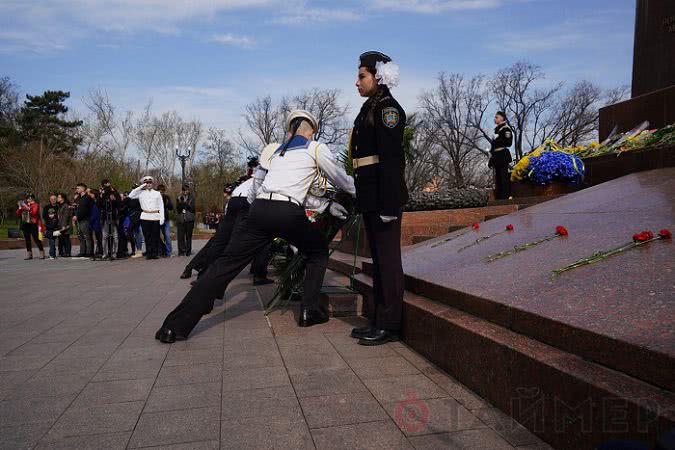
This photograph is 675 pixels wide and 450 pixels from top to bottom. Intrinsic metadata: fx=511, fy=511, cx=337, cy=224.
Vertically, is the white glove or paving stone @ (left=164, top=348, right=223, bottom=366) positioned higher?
the white glove

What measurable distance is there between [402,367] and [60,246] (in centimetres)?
1550

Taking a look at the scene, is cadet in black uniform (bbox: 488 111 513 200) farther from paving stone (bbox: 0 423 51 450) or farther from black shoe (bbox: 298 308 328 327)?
paving stone (bbox: 0 423 51 450)

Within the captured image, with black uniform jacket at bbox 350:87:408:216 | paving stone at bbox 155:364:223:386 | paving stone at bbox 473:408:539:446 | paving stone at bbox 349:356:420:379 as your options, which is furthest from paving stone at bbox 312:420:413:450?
black uniform jacket at bbox 350:87:408:216

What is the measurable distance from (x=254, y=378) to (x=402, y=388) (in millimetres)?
915

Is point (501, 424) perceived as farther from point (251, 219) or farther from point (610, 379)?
point (251, 219)

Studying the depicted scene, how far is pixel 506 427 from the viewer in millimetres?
Result: 2350

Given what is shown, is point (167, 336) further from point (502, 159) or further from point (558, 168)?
point (502, 159)

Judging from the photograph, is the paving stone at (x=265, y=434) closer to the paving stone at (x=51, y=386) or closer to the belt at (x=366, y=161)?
the paving stone at (x=51, y=386)

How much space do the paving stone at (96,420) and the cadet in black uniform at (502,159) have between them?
348 inches

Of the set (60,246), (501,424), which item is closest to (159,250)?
(60,246)

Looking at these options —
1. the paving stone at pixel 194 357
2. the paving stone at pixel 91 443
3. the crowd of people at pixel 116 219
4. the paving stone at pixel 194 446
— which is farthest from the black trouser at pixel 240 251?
the crowd of people at pixel 116 219

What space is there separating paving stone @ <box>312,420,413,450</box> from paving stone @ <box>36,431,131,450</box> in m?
0.87

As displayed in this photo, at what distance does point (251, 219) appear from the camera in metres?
4.07

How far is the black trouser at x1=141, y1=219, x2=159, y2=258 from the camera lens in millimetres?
12594
